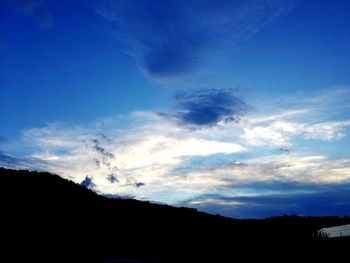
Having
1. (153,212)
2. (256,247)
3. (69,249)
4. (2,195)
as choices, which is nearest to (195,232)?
(153,212)

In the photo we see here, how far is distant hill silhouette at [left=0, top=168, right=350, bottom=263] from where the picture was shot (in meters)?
22.6

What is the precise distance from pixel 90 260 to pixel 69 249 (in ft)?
15.6

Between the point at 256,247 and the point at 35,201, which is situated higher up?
the point at 35,201

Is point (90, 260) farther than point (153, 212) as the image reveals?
No

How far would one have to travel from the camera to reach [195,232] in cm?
5781

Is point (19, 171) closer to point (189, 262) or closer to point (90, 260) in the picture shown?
point (90, 260)

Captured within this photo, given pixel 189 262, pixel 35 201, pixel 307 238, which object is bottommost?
pixel 189 262

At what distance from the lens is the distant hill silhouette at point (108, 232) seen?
22625 millimetres

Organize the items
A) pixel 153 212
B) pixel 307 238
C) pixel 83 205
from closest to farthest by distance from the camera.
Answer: pixel 307 238, pixel 83 205, pixel 153 212

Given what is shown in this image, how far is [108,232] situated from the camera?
164 ft

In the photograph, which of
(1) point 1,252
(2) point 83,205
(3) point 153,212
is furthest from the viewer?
(3) point 153,212

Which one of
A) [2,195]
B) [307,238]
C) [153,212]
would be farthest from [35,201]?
[307,238]

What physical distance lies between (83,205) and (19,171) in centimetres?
1229

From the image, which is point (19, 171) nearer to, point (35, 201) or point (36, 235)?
point (35, 201)
